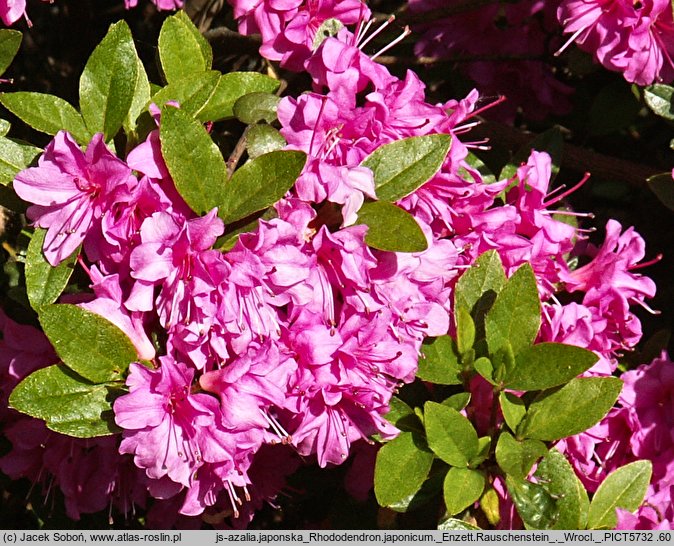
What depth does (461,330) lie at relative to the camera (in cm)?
Result: 153

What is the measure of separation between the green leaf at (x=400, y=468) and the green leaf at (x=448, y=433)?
4 centimetres

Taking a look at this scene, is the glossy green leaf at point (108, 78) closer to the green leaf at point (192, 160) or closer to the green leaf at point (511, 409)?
the green leaf at point (192, 160)

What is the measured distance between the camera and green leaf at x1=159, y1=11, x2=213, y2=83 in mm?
1510

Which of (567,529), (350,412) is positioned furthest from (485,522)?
(350,412)

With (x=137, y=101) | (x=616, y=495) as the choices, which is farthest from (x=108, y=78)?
(x=616, y=495)

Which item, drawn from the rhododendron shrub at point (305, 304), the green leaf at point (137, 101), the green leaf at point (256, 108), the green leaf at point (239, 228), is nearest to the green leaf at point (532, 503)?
the rhododendron shrub at point (305, 304)

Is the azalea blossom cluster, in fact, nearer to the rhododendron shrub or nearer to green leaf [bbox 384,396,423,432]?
the rhododendron shrub

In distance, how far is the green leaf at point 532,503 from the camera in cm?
147

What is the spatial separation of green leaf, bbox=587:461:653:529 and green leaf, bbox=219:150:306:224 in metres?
0.72

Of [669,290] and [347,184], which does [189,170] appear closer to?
[347,184]

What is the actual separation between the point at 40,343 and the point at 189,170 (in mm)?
377

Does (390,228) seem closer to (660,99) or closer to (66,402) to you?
(66,402)

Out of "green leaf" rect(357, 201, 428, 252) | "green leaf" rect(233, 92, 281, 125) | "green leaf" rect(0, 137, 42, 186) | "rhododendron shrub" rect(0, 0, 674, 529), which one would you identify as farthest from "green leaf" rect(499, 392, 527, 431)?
"green leaf" rect(0, 137, 42, 186)

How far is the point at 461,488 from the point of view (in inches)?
57.1
